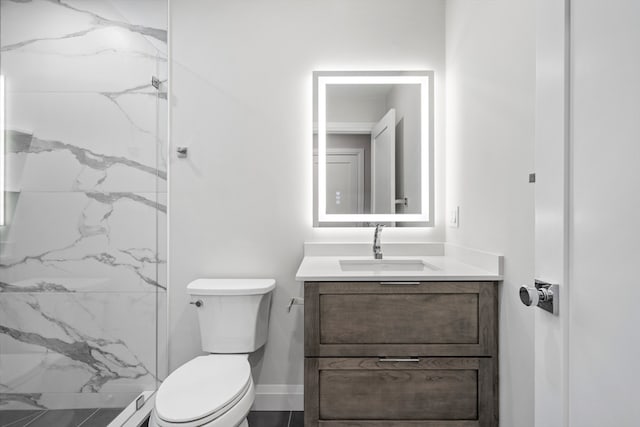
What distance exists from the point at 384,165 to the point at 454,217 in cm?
48

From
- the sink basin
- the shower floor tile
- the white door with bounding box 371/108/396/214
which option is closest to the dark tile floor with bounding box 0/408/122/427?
the shower floor tile

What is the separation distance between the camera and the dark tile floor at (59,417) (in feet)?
4.06

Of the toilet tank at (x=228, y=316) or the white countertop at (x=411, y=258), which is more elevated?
the white countertop at (x=411, y=258)

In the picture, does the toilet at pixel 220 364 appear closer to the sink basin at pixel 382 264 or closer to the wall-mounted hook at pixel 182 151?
the sink basin at pixel 382 264

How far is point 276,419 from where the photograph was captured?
6.80 ft

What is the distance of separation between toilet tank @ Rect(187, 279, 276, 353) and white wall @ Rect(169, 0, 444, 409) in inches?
9.4

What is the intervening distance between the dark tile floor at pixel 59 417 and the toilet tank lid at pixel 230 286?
24.4 inches

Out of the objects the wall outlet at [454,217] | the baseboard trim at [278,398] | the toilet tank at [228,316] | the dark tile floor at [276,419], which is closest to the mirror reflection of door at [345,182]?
the wall outlet at [454,217]

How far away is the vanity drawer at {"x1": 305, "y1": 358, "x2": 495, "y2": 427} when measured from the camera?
156 cm

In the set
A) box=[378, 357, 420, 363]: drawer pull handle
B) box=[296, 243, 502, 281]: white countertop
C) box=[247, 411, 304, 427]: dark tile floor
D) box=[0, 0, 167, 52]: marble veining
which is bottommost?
box=[247, 411, 304, 427]: dark tile floor

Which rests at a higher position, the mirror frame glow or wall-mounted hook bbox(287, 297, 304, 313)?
the mirror frame glow

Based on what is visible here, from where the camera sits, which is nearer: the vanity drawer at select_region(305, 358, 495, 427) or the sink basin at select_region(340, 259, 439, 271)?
the vanity drawer at select_region(305, 358, 495, 427)

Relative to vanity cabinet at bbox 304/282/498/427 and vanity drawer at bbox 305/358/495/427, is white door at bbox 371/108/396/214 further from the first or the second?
vanity drawer at bbox 305/358/495/427

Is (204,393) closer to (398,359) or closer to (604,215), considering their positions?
(398,359)
